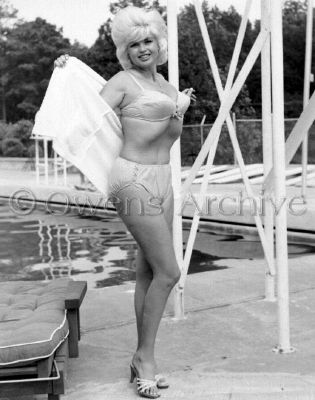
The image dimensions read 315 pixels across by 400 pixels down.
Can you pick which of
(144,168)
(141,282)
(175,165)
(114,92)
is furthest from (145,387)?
(175,165)

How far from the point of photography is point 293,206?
36.3ft

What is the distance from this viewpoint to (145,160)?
11.0 ft

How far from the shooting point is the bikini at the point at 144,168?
3297 mm

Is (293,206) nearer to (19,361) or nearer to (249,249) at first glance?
(249,249)

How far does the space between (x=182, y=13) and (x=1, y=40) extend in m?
15.8

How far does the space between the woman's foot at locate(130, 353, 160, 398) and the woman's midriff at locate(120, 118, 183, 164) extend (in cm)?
100

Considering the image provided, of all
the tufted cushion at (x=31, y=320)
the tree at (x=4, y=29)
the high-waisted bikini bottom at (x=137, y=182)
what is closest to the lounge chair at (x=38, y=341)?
the tufted cushion at (x=31, y=320)

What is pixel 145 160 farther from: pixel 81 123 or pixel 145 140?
pixel 81 123

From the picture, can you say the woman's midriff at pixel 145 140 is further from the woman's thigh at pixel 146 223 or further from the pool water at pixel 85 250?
the pool water at pixel 85 250

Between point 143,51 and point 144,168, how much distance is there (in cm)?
58

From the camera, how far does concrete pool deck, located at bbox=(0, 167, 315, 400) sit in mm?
3381

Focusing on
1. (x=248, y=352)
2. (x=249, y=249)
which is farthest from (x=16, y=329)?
(x=249, y=249)

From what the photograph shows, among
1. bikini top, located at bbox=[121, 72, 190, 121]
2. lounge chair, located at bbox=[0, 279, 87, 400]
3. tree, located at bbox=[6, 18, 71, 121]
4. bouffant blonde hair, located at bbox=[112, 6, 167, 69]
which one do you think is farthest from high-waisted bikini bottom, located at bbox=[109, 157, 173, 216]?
tree, located at bbox=[6, 18, 71, 121]

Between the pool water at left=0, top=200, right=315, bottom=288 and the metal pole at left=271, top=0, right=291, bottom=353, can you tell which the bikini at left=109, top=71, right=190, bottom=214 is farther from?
the pool water at left=0, top=200, right=315, bottom=288
